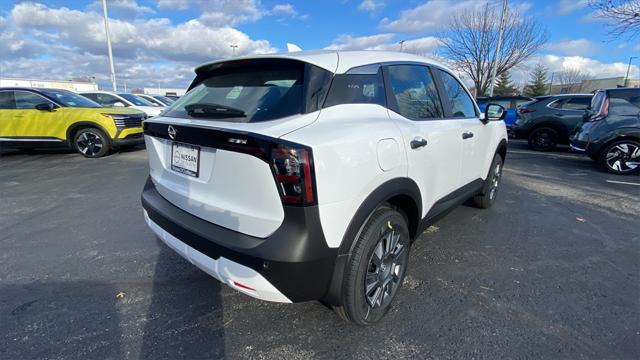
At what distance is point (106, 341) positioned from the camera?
80.7 inches

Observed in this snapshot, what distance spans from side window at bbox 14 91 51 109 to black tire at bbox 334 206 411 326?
902 cm

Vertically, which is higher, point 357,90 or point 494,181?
point 357,90

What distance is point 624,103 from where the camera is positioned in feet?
21.4

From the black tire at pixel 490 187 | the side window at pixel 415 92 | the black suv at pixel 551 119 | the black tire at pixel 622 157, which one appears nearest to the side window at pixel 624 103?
the black tire at pixel 622 157

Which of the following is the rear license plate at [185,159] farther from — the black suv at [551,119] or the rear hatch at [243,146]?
the black suv at [551,119]

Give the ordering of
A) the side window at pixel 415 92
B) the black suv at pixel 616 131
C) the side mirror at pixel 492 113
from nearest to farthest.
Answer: the side window at pixel 415 92
the side mirror at pixel 492 113
the black suv at pixel 616 131

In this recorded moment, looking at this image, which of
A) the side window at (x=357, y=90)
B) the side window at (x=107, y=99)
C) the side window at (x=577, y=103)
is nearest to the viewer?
the side window at (x=357, y=90)

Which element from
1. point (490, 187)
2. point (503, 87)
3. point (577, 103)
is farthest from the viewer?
point (503, 87)

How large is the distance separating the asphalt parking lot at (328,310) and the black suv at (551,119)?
20.1 feet

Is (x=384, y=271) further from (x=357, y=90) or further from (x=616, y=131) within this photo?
(x=616, y=131)

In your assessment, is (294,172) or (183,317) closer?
(294,172)

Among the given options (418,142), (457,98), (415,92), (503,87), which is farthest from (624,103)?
(503,87)

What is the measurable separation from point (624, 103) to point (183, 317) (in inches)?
333

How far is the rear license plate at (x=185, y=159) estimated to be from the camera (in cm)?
198
